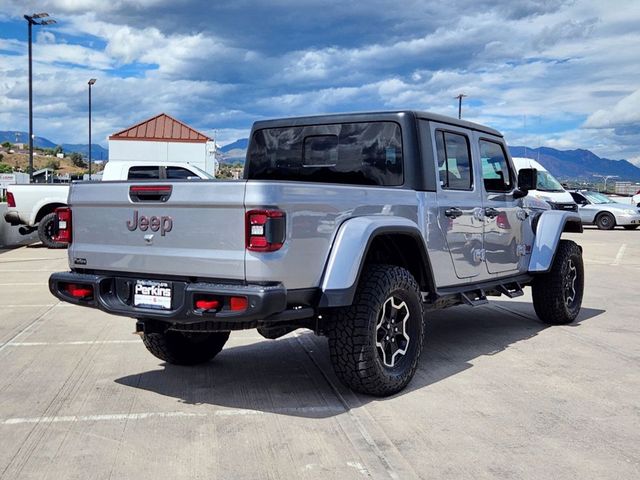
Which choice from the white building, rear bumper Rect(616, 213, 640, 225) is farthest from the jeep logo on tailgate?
the white building

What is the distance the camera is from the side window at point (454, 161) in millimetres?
5680

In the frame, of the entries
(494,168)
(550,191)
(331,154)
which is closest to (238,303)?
(331,154)

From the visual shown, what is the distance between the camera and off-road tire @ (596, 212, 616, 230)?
2536cm

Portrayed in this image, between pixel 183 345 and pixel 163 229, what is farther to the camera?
pixel 183 345

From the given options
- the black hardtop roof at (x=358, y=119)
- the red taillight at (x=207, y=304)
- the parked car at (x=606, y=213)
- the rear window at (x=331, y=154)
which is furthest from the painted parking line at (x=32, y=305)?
the parked car at (x=606, y=213)

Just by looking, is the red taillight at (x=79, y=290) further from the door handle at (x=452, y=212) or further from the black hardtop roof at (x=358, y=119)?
the door handle at (x=452, y=212)

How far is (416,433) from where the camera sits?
4137mm

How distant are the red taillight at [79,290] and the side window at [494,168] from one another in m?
3.50

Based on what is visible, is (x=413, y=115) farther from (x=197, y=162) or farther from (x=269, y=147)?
(x=197, y=162)

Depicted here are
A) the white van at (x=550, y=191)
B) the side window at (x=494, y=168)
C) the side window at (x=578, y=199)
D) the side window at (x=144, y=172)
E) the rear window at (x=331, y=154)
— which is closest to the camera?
the rear window at (x=331, y=154)

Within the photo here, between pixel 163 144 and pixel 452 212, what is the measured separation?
4591 cm

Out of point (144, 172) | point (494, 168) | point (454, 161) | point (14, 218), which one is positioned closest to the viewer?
point (454, 161)

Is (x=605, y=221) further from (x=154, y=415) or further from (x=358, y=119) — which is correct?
(x=154, y=415)

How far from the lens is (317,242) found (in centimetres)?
434
